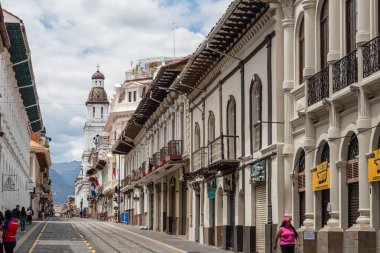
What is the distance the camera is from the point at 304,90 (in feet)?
76.2

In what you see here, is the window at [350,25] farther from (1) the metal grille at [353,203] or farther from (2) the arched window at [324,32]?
(1) the metal grille at [353,203]

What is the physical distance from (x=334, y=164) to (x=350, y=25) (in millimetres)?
3322

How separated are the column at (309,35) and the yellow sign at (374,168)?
4.81m

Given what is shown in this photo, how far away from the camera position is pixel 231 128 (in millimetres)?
32531

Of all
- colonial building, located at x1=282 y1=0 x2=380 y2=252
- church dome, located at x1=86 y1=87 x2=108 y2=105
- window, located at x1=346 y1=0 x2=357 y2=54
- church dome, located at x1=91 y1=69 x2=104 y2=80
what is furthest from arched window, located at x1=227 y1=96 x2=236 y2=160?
church dome, located at x1=86 y1=87 x2=108 y2=105

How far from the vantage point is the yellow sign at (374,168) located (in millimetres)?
17938

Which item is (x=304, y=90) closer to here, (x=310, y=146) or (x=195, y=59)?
(x=310, y=146)

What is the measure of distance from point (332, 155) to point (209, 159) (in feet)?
45.3

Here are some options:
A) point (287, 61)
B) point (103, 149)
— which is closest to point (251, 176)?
point (287, 61)

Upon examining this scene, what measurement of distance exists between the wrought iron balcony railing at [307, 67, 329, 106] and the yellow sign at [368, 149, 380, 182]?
124 inches

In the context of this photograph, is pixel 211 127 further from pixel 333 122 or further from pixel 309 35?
pixel 333 122

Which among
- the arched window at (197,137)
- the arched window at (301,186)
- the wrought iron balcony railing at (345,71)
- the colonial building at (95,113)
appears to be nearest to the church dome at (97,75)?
the colonial building at (95,113)

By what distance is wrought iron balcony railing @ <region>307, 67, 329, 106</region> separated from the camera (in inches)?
836

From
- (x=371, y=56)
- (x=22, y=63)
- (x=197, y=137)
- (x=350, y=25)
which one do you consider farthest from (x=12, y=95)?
(x=371, y=56)
